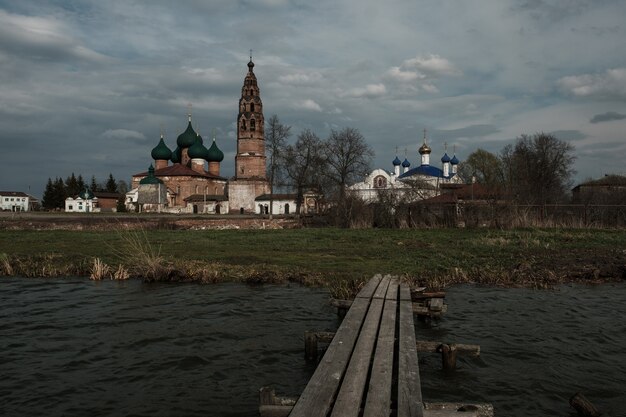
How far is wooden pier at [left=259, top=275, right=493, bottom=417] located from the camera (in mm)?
3930

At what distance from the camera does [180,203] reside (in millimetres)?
77125

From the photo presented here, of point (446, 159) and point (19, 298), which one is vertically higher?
point (446, 159)

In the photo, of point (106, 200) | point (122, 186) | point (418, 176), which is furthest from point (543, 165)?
point (122, 186)

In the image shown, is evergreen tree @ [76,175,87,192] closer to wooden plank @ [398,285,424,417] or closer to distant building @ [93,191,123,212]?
distant building @ [93,191,123,212]

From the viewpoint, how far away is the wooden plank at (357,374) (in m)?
3.88

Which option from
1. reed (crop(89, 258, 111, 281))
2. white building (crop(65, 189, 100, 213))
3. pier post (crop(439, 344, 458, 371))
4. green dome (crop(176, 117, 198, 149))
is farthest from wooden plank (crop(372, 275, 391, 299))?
white building (crop(65, 189, 100, 213))

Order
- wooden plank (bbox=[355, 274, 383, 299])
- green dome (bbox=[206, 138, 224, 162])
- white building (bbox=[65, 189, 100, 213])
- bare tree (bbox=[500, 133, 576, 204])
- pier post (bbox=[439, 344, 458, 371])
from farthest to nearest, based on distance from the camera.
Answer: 1. white building (bbox=[65, 189, 100, 213])
2. green dome (bbox=[206, 138, 224, 162])
3. bare tree (bbox=[500, 133, 576, 204])
4. wooden plank (bbox=[355, 274, 383, 299])
5. pier post (bbox=[439, 344, 458, 371])

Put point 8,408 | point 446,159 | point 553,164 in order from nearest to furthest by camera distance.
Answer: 1. point 8,408
2. point 553,164
3. point 446,159

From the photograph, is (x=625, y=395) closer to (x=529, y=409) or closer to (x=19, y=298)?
(x=529, y=409)

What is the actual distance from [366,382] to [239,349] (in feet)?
10.5

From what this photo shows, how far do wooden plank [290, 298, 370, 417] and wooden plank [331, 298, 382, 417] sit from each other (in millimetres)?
69

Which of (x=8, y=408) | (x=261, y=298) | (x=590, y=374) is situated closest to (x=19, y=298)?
(x=261, y=298)

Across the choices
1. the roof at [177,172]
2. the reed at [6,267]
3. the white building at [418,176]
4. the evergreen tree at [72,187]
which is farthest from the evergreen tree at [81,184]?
the reed at [6,267]

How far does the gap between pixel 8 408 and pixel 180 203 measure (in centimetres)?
7399
